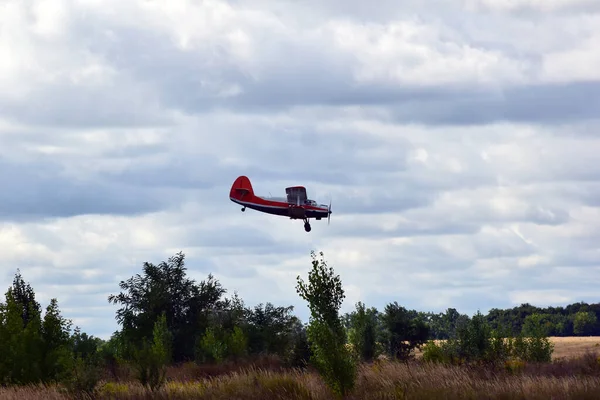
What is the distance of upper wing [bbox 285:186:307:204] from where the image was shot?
9269 centimetres

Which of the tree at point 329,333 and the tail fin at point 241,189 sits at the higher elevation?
the tail fin at point 241,189

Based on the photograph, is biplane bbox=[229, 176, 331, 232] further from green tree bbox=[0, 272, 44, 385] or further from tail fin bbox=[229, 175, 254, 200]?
green tree bbox=[0, 272, 44, 385]

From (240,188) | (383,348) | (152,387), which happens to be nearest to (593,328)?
(240,188)

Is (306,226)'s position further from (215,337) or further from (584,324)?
(584,324)

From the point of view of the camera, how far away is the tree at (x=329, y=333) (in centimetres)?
3247

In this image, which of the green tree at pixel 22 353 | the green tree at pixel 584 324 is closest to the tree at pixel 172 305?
the green tree at pixel 22 353

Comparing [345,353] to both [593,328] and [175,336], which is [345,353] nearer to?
[175,336]

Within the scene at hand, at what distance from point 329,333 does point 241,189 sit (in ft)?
246

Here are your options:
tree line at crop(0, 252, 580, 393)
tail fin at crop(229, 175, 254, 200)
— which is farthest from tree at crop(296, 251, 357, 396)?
tail fin at crop(229, 175, 254, 200)

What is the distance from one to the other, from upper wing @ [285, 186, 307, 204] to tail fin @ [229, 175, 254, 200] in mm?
12363

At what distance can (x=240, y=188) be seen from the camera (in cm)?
11294

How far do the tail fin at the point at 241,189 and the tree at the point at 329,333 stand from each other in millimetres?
71905

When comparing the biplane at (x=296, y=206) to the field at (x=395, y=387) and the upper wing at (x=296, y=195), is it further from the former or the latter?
the field at (x=395, y=387)

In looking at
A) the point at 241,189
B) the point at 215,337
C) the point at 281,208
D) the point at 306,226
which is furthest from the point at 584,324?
the point at 215,337
